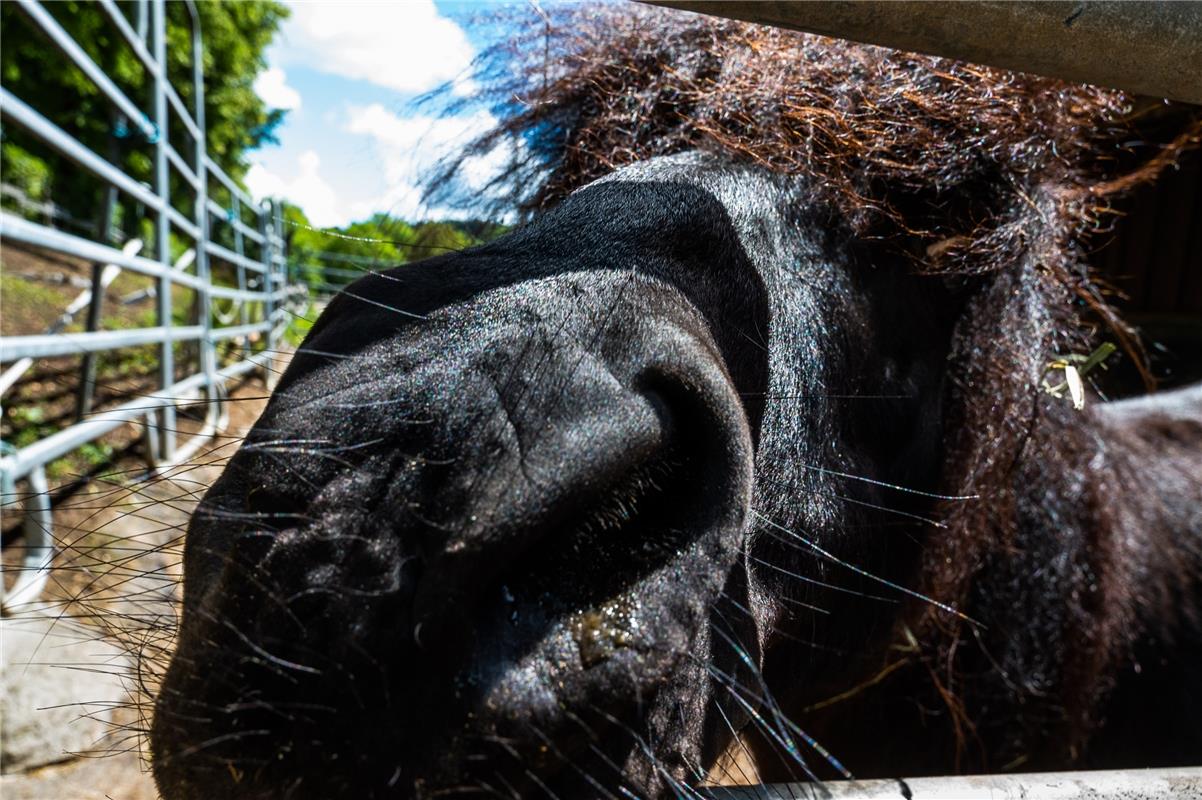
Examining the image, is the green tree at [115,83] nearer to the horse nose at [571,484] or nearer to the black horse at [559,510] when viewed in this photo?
the black horse at [559,510]

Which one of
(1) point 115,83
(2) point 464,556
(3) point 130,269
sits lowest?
(2) point 464,556

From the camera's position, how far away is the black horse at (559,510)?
2.21ft

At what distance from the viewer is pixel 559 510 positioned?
0.71 meters

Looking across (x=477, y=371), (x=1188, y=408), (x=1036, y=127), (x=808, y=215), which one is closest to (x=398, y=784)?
(x=477, y=371)

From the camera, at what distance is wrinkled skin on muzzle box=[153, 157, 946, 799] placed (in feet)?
2.20

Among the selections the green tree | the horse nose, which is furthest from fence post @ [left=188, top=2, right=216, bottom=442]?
the green tree

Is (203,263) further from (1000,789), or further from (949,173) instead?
(1000,789)

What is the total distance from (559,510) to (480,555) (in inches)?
3.2

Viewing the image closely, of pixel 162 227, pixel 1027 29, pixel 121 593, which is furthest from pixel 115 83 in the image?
pixel 1027 29

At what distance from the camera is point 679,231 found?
1.05 metres

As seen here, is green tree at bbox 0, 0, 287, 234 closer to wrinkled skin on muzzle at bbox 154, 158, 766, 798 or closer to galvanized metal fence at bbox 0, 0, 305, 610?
galvanized metal fence at bbox 0, 0, 305, 610

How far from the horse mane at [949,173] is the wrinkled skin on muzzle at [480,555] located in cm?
59

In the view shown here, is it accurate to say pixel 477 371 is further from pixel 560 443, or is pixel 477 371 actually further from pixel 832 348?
pixel 832 348

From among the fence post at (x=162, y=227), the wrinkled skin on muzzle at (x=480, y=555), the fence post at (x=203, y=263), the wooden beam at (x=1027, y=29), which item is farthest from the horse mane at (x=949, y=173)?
the fence post at (x=203, y=263)
